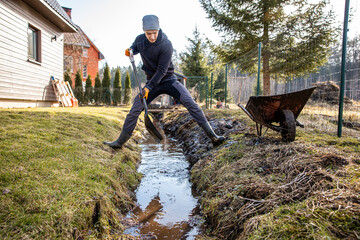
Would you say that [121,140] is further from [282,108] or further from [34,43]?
[34,43]

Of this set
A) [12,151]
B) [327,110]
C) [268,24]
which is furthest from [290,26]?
[12,151]

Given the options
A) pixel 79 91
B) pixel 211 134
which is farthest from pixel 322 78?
pixel 79 91

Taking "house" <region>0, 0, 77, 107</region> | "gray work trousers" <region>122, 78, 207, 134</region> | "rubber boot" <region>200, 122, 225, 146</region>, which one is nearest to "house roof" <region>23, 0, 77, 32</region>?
"house" <region>0, 0, 77, 107</region>

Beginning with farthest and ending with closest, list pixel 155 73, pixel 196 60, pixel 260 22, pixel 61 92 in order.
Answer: pixel 196 60
pixel 260 22
pixel 61 92
pixel 155 73

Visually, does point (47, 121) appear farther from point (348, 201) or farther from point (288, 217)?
point (348, 201)

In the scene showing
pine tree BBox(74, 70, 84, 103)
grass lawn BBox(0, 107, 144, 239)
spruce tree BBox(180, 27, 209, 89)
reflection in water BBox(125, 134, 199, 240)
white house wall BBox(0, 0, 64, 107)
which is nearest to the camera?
grass lawn BBox(0, 107, 144, 239)

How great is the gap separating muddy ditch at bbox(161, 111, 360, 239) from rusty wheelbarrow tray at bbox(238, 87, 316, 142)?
0.29m

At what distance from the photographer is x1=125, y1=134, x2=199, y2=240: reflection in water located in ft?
7.01

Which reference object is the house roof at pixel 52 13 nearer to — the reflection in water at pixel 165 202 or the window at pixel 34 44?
the window at pixel 34 44

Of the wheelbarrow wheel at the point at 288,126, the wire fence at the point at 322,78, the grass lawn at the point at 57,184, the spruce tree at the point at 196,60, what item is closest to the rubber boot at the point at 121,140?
the grass lawn at the point at 57,184

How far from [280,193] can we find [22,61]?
8812mm

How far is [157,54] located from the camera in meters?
3.51

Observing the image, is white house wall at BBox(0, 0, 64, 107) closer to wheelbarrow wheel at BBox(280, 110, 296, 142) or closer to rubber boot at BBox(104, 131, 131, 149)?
rubber boot at BBox(104, 131, 131, 149)

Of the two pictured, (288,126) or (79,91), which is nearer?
(288,126)
